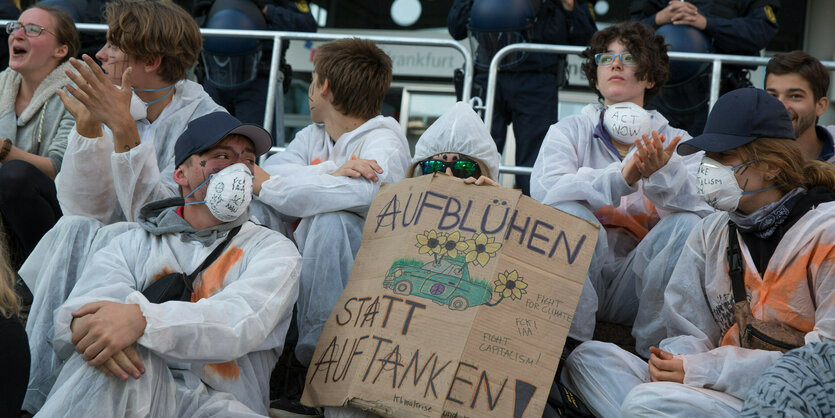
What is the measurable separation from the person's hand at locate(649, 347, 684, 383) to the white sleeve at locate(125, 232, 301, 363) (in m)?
1.37

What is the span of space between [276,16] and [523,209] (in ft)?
12.4

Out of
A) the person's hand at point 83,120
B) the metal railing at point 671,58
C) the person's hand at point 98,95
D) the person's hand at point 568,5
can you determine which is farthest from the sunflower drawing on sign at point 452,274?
the person's hand at point 568,5

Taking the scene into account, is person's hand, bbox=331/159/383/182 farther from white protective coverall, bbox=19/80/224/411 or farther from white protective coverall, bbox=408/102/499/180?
white protective coverall, bbox=19/80/224/411

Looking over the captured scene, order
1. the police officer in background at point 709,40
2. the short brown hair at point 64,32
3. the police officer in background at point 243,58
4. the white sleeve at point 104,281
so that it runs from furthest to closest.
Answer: the police officer in background at point 243,58
the police officer in background at point 709,40
the short brown hair at point 64,32
the white sleeve at point 104,281

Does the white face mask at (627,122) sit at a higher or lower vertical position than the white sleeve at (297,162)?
higher

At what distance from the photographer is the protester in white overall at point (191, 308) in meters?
3.24

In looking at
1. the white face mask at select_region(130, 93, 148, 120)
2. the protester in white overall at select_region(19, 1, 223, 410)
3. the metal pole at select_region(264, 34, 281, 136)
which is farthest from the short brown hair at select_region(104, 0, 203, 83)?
the metal pole at select_region(264, 34, 281, 136)

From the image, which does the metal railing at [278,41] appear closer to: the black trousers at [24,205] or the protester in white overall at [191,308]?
the black trousers at [24,205]

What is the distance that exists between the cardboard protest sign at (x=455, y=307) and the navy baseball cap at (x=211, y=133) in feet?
2.06

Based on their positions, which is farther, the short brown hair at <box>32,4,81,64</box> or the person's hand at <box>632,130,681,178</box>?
the short brown hair at <box>32,4,81,64</box>

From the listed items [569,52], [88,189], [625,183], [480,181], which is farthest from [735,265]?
[88,189]

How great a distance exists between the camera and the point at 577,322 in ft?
14.1

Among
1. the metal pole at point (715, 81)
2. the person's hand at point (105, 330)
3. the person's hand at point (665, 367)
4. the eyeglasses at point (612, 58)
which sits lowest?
the person's hand at point (665, 367)

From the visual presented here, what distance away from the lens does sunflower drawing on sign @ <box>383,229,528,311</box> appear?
356cm
